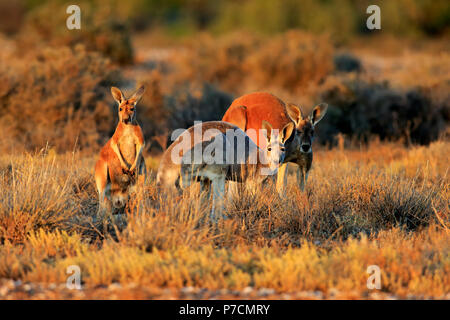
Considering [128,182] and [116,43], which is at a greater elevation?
[116,43]

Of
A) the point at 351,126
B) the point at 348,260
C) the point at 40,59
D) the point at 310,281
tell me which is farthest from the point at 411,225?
the point at 40,59

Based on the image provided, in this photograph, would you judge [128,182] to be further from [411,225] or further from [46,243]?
[411,225]

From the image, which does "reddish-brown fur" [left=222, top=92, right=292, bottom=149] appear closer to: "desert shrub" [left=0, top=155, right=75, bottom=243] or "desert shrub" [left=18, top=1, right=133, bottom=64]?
"desert shrub" [left=0, top=155, right=75, bottom=243]

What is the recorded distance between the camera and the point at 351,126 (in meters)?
13.2

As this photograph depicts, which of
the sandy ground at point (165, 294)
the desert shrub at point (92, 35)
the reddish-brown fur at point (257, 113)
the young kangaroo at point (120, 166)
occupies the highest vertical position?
the desert shrub at point (92, 35)

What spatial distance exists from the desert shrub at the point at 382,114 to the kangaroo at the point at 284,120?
16.3 ft

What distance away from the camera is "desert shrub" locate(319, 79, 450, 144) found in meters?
12.9

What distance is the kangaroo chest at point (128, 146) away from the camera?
6312mm

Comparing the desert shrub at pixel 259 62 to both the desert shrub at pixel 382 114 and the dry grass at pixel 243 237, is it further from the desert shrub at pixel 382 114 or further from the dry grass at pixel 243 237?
the dry grass at pixel 243 237

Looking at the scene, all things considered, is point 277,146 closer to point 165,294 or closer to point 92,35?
point 165,294

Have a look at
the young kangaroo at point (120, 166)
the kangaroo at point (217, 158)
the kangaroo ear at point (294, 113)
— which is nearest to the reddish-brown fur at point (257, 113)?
the kangaroo ear at point (294, 113)

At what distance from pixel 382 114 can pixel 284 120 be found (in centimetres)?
630
